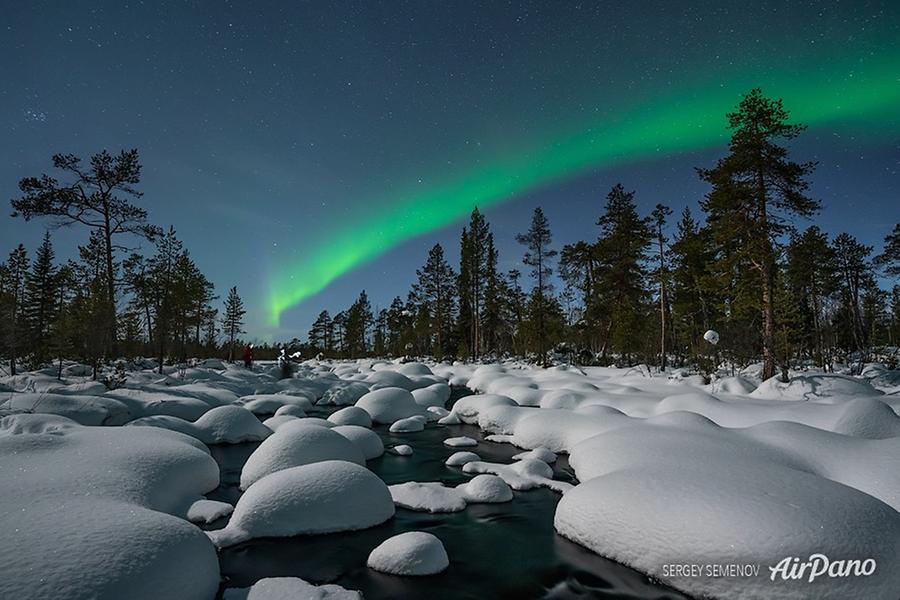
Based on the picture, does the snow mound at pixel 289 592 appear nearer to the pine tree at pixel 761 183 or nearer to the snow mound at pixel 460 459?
the snow mound at pixel 460 459

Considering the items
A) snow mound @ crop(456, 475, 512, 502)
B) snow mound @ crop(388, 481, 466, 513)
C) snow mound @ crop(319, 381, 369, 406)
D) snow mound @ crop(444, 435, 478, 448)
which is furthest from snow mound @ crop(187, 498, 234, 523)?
snow mound @ crop(319, 381, 369, 406)

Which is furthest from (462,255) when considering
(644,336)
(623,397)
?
(623,397)

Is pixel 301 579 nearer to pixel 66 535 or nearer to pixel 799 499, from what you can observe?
pixel 66 535

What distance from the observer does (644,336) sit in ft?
84.9

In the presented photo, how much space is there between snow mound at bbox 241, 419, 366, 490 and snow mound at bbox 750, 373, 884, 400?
10.8 meters

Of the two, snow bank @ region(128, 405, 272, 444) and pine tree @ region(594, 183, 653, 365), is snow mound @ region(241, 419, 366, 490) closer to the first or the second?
snow bank @ region(128, 405, 272, 444)

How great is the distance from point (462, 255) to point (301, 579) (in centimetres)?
3423

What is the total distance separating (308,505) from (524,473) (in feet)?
11.6

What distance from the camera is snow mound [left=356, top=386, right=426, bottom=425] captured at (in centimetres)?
1140

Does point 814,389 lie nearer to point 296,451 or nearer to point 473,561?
point 473,561

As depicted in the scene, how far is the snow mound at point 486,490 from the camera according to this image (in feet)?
18.5

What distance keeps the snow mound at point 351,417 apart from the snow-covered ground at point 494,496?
5.84 ft

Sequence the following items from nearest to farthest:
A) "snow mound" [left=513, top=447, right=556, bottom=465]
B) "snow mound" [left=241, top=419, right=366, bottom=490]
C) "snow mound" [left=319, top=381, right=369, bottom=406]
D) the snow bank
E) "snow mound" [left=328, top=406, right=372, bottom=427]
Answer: "snow mound" [left=241, top=419, right=366, bottom=490]
"snow mound" [left=513, top=447, right=556, bottom=465]
the snow bank
"snow mound" [left=328, top=406, right=372, bottom=427]
"snow mound" [left=319, top=381, right=369, bottom=406]

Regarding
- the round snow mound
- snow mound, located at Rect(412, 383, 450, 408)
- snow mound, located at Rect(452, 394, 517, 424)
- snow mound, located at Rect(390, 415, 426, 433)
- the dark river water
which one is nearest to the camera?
the dark river water
